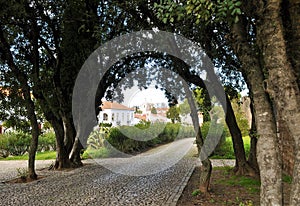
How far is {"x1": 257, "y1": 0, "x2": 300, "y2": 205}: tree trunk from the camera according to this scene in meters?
3.21

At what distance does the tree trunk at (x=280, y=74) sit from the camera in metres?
3.21

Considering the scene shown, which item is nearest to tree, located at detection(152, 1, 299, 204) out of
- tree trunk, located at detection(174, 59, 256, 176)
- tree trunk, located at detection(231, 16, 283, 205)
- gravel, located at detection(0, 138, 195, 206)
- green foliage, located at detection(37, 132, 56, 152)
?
tree trunk, located at detection(231, 16, 283, 205)

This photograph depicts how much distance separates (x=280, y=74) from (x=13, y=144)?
1713 centimetres

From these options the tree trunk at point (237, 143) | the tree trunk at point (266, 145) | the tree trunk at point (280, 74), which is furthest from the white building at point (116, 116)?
the tree trunk at point (280, 74)

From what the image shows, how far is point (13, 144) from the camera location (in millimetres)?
16922

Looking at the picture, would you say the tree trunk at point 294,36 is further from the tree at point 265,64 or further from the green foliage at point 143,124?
Result: the green foliage at point 143,124

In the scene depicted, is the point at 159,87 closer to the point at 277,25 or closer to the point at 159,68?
the point at 159,68

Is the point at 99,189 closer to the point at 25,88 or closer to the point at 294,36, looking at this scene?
the point at 25,88

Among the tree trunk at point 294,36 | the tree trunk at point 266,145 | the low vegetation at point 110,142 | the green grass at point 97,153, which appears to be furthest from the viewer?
the low vegetation at point 110,142

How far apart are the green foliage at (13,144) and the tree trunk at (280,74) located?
15730 mm

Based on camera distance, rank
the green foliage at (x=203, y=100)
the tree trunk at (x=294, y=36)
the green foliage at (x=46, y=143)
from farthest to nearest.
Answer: the green foliage at (x=46, y=143), the green foliage at (x=203, y=100), the tree trunk at (x=294, y=36)

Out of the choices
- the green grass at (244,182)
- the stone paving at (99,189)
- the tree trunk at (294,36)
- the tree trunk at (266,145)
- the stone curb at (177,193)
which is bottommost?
the stone paving at (99,189)

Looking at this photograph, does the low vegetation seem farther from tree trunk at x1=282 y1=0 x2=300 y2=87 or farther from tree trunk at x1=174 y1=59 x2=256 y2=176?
tree trunk at x1=282 y1=0 x2=300 y2=87

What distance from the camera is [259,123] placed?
3732mm
